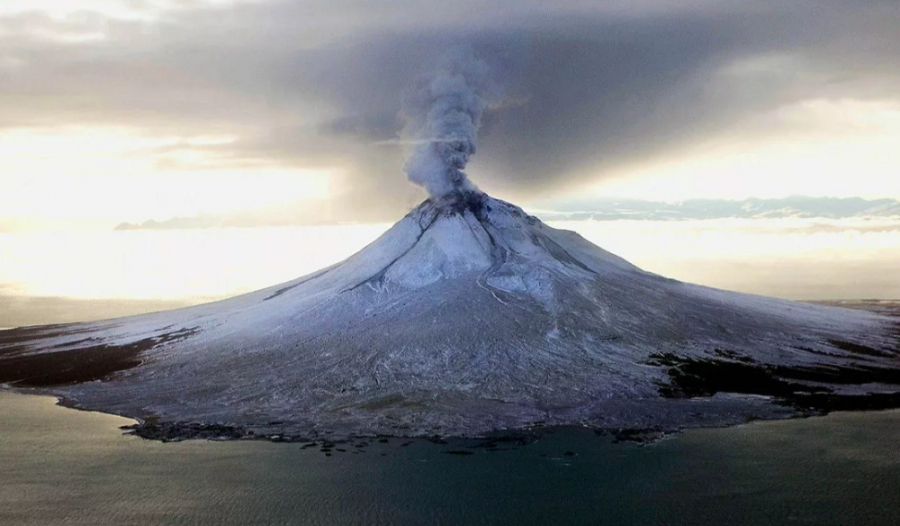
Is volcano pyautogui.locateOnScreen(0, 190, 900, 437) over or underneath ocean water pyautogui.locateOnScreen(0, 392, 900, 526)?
over

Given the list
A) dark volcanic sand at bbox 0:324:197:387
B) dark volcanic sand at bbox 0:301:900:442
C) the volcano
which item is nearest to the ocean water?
dark volcanic sand at bbox 0:301:900:442

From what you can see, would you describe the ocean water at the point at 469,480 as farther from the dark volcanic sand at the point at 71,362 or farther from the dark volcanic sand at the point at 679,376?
the dark volcanic sand at the point at 71,362

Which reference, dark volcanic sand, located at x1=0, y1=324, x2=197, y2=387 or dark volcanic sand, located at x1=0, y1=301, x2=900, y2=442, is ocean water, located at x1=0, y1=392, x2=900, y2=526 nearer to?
dark volcanic sand, located at x1=0, y1=301, x2=900, y2=442

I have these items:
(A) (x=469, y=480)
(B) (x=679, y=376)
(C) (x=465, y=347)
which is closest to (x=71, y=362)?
(C) (x=465, y=347)

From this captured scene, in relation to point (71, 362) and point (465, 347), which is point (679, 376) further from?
point (71, 362)

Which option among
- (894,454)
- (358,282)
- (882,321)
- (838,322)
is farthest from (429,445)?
(882,321)

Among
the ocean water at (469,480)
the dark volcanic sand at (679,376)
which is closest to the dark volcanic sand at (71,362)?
the dark volcanic sand at (679,376)
